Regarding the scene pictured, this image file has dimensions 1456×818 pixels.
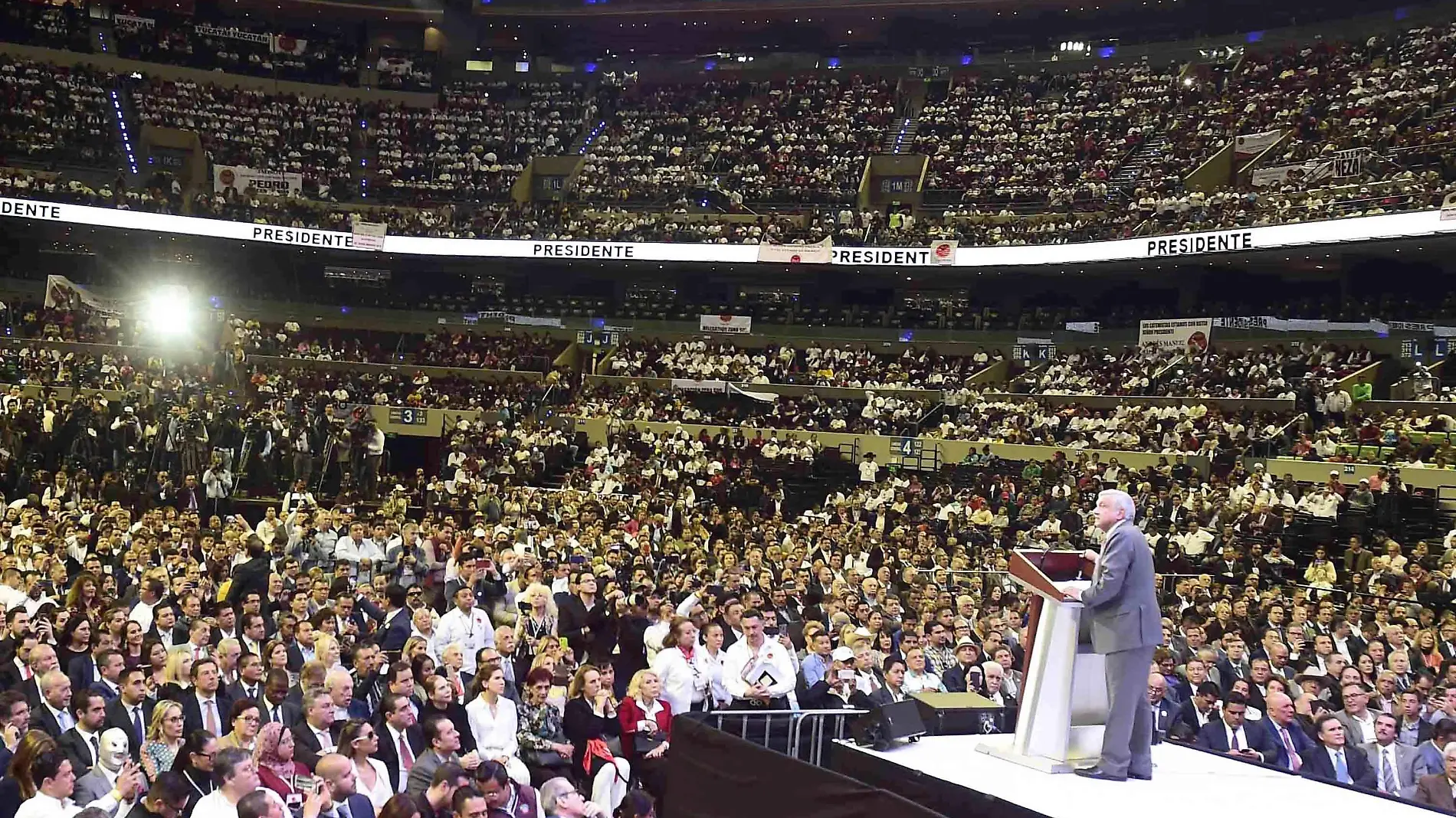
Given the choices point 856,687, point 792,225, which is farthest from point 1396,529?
point 792,225

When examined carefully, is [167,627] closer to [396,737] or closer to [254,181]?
[396,737]

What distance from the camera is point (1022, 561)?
651 centimetres

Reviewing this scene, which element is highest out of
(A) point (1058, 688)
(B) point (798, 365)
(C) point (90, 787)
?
(B) point (798, 365)

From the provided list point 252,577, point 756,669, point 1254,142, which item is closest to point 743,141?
point 1254,142

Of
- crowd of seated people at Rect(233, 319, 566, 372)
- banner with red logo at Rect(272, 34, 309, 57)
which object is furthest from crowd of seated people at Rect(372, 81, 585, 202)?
crowd of seated people at Rect(233, 319, 566, 372)

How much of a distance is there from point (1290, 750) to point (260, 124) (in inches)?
1393

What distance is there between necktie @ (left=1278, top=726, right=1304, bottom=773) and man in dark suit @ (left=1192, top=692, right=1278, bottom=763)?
0.32 feet

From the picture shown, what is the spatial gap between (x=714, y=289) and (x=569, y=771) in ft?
94.8

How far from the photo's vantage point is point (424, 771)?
708 cm

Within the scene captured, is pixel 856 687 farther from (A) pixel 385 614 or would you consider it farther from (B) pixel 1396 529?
(B) pixel 1396 529

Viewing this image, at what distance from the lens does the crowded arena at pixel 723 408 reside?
718 centimetres

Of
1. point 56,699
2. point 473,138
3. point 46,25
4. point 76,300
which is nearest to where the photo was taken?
point 56,699

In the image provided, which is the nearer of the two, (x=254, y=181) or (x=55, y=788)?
(x=55, y=788)

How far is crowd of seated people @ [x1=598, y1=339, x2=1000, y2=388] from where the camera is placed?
30.1 metres
